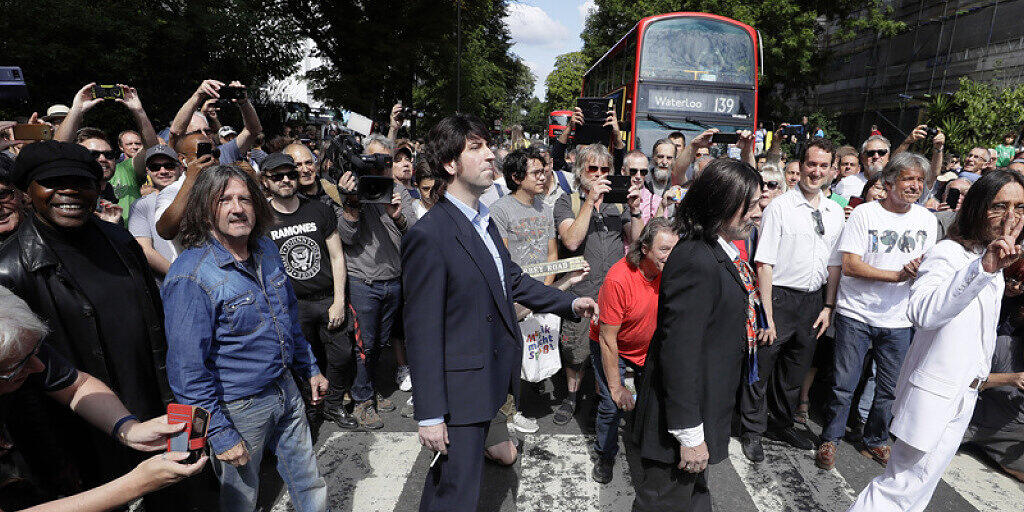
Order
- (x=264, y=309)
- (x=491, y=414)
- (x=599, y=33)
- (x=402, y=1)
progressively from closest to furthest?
(x=491, y=414) → (x=264, y=309) → (x=402, y=1) → (x=599, y=33)

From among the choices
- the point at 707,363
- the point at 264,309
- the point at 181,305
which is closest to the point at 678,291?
the point at 707,363

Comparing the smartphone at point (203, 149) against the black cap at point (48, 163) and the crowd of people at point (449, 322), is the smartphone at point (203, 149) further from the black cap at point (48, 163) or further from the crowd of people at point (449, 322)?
the black cap at point (48, 163)

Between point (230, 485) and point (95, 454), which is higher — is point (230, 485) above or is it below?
below

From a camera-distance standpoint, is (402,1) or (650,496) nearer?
(650,496)

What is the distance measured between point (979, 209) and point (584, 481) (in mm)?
2741

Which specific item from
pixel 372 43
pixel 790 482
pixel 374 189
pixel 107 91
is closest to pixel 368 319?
pixel 374 189

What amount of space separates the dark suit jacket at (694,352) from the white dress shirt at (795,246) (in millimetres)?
1955

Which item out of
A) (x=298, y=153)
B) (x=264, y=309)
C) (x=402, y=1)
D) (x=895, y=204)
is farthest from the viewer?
(x=402, y=1)

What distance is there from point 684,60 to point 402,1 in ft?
37.1

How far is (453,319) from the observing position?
92.7 inches

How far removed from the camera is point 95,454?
2.20 m

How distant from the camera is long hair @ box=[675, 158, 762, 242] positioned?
7.52 feet

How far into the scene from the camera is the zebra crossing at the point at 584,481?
3451 millimetres

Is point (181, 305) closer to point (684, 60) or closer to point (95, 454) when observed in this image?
point (95, 454)
